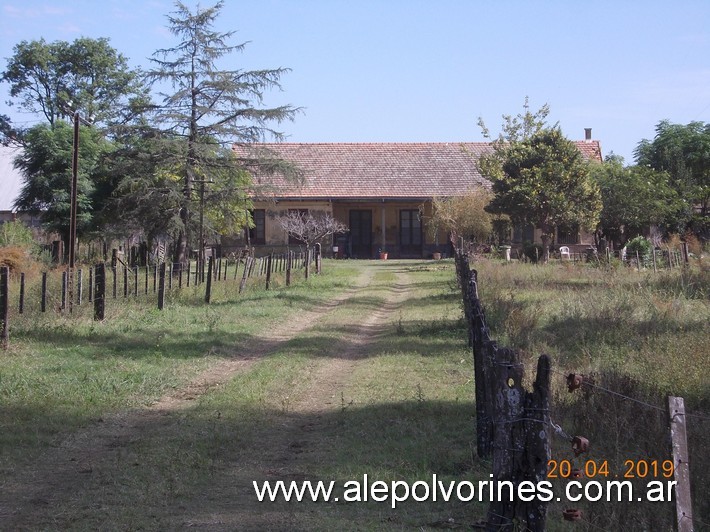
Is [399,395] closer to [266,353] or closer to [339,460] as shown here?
Answer: [339,460]

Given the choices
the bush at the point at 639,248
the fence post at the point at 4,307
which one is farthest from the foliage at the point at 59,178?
the fence post at the point at 4,307

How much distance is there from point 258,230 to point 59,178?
13.4 m

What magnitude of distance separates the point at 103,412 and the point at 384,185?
36855 millimetres

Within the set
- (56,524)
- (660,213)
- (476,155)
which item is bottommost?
(56,524)

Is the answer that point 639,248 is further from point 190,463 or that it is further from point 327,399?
point 190,463

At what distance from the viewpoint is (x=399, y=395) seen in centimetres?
1059

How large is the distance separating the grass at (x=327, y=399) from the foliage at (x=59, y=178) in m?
17.3

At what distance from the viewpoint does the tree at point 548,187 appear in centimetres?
3145

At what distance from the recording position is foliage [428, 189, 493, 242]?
36.0 meters

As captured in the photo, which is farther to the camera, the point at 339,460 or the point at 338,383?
the point at 338,383

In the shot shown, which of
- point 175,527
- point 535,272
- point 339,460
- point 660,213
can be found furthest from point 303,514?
point 660,213

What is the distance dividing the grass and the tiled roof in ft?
86.1

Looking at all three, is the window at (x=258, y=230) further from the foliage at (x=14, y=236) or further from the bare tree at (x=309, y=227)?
the foliage at (x=14, y=236)

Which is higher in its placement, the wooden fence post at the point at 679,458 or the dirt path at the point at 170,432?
the wooden fence post at the point at 679,458
